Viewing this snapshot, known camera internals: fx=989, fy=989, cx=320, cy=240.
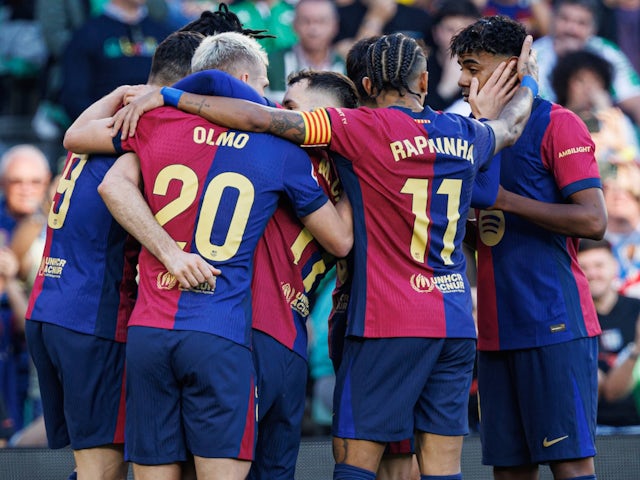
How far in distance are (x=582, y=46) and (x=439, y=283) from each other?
530cm

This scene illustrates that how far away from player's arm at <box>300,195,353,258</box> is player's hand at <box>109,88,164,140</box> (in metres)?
0.82

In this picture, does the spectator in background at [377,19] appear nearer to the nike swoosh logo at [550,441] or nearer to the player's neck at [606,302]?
the player's neck at [606,302]

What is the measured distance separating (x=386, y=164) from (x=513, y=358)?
51.0 inches

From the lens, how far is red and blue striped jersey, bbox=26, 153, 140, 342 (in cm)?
459

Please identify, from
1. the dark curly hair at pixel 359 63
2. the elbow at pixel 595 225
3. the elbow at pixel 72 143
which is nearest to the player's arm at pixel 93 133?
the elbow at pixel 72 143

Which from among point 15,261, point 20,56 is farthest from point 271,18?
point 15,261

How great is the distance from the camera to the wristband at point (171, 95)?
427cm

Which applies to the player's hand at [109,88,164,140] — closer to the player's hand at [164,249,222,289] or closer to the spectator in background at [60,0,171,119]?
the player's hand at [164,249,222,289]

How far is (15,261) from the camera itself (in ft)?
27.1

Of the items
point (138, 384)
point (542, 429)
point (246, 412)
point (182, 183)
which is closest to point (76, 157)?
point (182, 183)

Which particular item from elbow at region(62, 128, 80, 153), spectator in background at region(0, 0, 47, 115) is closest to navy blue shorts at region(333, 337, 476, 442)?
elbow at region(62, 128, 80, 153)

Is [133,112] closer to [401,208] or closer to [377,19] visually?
[401,208]

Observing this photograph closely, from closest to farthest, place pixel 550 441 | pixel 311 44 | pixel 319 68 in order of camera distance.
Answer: pixel 550 441 < pixel 319 68 < pixel 311 44

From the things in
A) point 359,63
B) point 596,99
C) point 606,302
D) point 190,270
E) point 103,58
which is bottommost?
point 606,302
